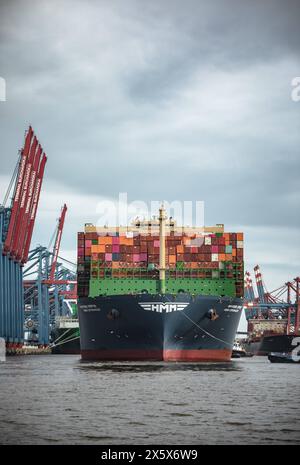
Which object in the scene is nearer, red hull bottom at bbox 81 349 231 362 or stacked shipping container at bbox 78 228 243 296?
red hull bottom at bbox 81 349 231 362

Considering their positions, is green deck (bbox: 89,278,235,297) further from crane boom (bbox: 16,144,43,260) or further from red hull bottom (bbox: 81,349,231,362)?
crane boom (bbox: 16,144,43,260)

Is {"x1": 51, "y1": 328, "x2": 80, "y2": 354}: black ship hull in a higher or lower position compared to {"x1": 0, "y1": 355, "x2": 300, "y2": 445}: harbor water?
lower

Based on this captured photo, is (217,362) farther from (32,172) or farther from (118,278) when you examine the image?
(32,172)

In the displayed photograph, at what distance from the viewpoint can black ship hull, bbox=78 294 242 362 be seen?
2682 inches

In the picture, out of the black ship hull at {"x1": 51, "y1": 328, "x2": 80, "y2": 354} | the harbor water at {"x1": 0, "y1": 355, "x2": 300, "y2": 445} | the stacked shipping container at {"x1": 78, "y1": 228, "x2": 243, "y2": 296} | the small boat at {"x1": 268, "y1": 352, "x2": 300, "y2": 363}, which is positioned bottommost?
the black ship hull at {"x1": 51, "y1": 328, "x2": 80, "y2": 354}

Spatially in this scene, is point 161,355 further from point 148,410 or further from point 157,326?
point 148,410

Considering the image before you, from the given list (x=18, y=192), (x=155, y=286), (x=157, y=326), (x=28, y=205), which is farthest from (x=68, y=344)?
(x=157, y=326)

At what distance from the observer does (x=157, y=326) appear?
67875 mm

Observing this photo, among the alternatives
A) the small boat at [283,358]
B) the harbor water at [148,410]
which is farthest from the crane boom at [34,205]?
the harbor water at [148,410]

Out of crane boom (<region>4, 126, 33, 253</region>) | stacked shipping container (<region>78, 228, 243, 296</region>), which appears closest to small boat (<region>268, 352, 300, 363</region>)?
stacked shipping container (<region>78, 228, 243, 296</region>)

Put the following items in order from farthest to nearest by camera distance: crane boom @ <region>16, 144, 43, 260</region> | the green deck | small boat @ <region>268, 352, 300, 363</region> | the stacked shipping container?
1. crane boom @ <region>16, 144, 43, 260</region>
2. small boat @ <region>268, 352, 300, 363</region>
3. the stacked shipping container
4. the green deck

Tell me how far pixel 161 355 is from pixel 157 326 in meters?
2.50

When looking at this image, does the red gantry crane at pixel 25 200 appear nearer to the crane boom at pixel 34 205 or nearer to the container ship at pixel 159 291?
the crane boom at pixel 34 205

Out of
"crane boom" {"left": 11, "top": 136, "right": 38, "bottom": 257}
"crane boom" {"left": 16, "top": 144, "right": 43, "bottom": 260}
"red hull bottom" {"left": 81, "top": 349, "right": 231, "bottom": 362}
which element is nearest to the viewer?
"red hull bottom" {"left": 81, "top": 349, "right": 231, "bottom": 362}
